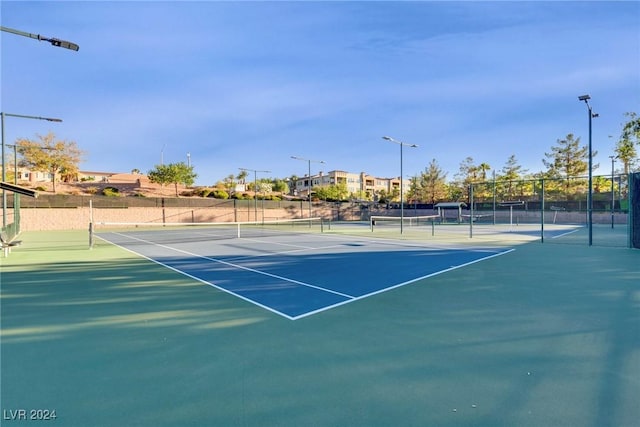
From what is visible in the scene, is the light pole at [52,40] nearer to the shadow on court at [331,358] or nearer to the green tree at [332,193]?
the shadow on court at [331,358]

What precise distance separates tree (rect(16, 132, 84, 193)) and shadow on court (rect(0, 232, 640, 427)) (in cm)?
4391

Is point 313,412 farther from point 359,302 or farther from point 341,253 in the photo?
point 341,253

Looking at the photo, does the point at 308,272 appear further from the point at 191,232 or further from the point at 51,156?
the point at 51,156

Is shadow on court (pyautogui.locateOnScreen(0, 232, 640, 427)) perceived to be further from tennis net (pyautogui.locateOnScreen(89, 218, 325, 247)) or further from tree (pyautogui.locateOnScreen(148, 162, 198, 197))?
tree (pyautogui.locateOnScreen(148, 162, 198, 197))

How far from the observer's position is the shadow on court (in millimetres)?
2627

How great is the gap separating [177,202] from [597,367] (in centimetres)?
3836

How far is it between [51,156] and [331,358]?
50358 mm

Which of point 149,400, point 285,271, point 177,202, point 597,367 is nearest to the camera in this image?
point 149,400

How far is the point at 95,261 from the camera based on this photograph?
10.6m

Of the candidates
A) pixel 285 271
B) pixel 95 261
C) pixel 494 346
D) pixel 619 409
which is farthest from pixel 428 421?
pixel 95 261

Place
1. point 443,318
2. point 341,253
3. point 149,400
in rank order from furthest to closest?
point 341,253 → point 443,318 → point 149,400

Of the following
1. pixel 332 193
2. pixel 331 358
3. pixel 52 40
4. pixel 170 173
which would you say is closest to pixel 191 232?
pixel 52 40

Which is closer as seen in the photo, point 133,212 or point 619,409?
point 619,409

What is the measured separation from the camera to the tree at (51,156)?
39.6m
